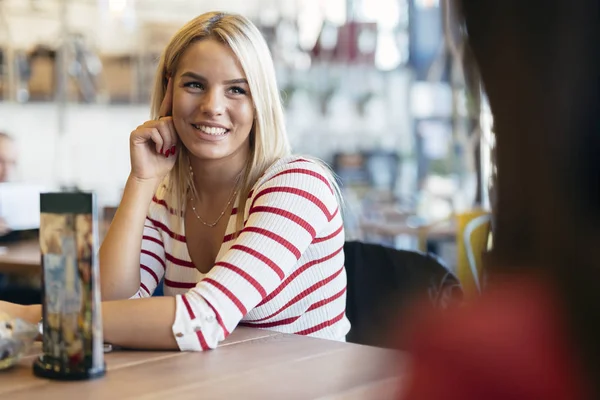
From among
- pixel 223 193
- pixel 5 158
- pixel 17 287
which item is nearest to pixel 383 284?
pixel 223 193

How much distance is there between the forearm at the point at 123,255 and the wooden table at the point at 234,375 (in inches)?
17.7

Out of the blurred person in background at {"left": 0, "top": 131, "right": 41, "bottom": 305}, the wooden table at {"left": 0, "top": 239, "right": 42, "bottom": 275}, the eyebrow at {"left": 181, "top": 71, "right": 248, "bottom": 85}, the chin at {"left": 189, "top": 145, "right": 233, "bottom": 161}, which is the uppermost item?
the eyebrow at {"left": 181, "top": 71, "right": 248, "bottom": 85}

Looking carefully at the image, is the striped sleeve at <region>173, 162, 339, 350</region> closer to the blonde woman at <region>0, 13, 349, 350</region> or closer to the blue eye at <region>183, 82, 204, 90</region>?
the blonde woman at <region>0, 13, 349, 350</region>

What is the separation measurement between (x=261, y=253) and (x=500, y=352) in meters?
1.18

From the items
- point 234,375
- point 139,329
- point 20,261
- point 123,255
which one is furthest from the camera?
point 20,261

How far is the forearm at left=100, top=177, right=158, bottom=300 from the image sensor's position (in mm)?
1771

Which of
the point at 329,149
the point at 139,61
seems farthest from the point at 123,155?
the point at 329,149

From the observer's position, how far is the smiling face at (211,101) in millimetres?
1860

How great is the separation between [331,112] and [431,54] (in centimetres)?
114

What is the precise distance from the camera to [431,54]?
316 inches

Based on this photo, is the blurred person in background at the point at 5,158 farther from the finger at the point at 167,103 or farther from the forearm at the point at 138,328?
the forearm at the point at 138,328

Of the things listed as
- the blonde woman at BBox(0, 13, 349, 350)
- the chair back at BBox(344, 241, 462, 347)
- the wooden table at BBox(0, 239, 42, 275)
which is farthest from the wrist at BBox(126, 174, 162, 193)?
the wooden table at BBox(0, 239, 42, 275)

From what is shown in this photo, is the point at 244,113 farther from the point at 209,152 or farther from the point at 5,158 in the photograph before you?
the point at 5,158

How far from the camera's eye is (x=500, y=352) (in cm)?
35
